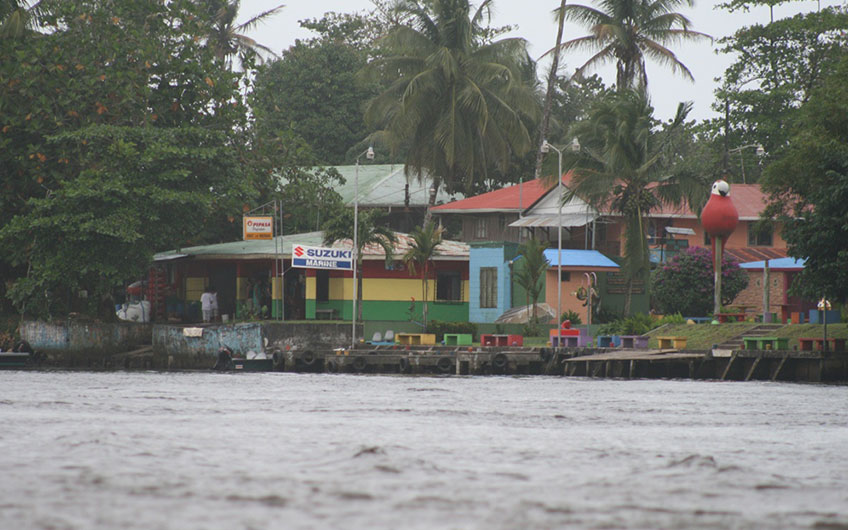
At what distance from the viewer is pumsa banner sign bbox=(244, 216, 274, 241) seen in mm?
43594

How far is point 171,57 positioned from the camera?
4506 centimetres

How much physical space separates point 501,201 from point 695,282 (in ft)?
43.3

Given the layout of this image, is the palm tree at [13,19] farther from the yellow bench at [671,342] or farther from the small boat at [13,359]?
the yellow bench at [671,342]

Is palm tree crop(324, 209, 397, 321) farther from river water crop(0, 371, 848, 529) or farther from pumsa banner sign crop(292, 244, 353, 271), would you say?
river water crop(0, 371, 848, 529)

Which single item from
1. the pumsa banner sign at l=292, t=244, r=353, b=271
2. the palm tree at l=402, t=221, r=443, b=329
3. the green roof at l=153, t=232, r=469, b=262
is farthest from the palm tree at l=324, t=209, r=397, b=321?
the green roof at l=153, t=232, r=469, b=262

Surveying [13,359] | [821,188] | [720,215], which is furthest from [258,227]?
[821,188]

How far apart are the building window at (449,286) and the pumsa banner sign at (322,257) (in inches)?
266

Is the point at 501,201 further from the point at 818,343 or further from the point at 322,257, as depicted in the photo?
the point at 818,343

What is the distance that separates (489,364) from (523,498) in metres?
24.4

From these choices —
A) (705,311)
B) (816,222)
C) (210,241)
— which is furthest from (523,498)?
(210,241)

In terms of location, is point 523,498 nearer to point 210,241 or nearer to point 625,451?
point 625,451

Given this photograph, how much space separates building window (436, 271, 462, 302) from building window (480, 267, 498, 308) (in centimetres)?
207

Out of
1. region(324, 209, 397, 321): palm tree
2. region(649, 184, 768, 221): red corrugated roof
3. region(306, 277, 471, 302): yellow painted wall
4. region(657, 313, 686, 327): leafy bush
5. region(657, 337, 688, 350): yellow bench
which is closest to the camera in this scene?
region(657, 337, 688, 350): yellow bench

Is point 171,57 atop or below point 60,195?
atop
